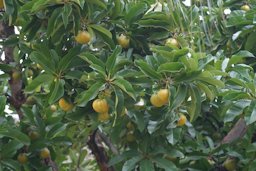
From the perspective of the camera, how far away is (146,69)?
5.61ft

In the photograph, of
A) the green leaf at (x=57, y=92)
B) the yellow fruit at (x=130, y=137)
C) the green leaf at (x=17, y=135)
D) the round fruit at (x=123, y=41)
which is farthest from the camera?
the yellow fruit at (x=130, y=137)

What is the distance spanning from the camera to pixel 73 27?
186 cm

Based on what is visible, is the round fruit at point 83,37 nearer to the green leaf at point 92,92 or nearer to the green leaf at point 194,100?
the green leaf at point 92,92

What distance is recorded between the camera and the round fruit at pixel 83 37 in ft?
6.08

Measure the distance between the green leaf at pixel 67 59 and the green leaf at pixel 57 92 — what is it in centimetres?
5

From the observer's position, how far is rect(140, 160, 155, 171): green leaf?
6.41ft

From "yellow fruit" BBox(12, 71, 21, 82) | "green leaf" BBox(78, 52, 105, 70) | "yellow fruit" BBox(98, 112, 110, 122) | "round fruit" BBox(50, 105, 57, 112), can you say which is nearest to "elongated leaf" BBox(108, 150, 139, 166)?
"yellow fruit" BBox(98, 112, 110, 122)

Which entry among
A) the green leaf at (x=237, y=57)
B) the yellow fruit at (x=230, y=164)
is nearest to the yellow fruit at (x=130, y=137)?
the yellow fruit at (x=230, y=164)

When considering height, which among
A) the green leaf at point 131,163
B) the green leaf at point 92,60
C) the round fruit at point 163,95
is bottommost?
the green leaf at point 131,163

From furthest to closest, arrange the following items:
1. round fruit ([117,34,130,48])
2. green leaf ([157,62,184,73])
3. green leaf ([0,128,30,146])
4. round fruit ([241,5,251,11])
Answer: round fruit ([241,5,251,11])
round fruit ([117,34,130,48])
green leaf ([0,128,30,146])
green leaf ([157,62,184,73])

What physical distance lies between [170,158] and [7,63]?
882mm

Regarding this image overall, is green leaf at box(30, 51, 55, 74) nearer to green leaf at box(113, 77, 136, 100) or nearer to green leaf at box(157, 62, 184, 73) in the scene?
green leaf at box(113, 77, 136, 100)

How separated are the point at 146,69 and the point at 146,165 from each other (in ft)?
1.48

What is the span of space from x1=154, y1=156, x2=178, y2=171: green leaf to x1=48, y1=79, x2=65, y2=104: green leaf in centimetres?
49
